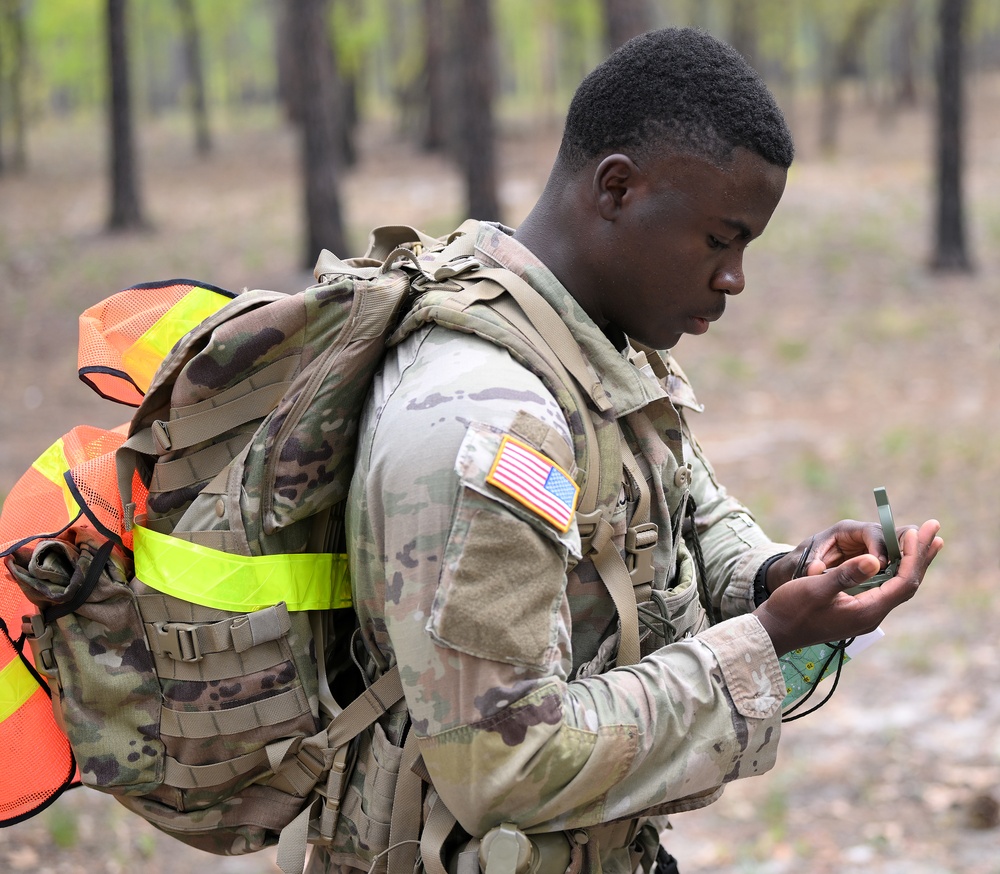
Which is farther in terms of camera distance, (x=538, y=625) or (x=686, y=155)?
(x=686, y=155)

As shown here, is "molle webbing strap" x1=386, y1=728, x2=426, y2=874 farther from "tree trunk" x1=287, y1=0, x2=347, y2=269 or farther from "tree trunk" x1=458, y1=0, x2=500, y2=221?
"tree trunk" x1=458, y1=0, x2=500, y2=221

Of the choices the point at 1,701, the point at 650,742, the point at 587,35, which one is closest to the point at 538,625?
the point at 650,742

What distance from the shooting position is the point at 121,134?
15.6 metres

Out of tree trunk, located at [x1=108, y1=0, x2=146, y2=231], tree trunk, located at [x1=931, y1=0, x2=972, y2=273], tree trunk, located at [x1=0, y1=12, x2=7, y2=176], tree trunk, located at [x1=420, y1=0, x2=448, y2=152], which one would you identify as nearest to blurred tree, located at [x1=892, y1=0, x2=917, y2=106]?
tree trunk, located at [x1=420, y1=0, x2=448, y2=152]

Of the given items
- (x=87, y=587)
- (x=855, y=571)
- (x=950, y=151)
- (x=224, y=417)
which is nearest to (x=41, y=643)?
(x=87, y=587)

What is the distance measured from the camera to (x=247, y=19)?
1825 inches

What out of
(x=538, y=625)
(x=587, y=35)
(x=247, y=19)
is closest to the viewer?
(x=538, y=625)

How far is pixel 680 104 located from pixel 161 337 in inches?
42.0

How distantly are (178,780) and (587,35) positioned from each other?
2887 centimetres

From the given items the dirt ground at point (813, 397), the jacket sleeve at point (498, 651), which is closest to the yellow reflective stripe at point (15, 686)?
the jacket sleeve at point (498, 651)

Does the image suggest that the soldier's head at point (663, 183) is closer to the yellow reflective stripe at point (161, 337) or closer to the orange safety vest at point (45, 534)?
the yellow reflective stripe at point (161, 337)

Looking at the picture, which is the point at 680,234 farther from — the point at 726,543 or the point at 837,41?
the point at 837,41

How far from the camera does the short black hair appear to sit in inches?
71.7

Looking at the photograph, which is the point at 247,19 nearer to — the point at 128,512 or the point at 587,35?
the point at 587,35
